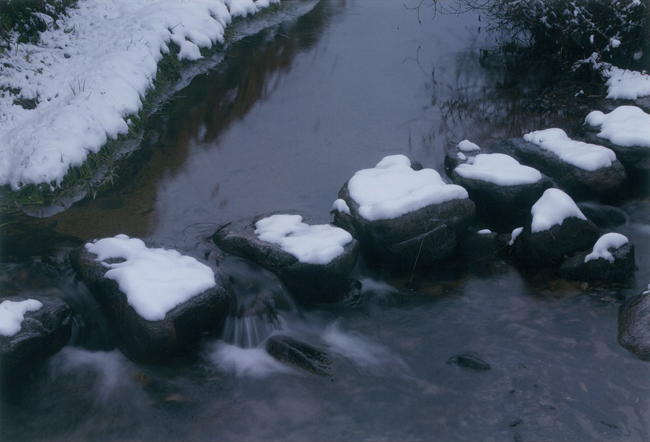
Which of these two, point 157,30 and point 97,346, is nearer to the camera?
point 97,346

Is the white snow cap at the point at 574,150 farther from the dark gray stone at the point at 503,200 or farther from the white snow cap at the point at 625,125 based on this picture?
the dark gray stone at the point at 503,200

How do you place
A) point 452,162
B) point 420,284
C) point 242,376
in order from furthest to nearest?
point 452,162 < point 420,284 < point 242,376

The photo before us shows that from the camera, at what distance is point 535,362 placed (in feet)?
16.0

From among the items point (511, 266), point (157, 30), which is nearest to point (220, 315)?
point (511, 266)

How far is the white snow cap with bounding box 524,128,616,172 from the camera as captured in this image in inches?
267

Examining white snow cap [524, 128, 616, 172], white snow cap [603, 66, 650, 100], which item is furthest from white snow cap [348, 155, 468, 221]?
white snow cap [603, 66, 650, 100]

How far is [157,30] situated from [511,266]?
6.62 m

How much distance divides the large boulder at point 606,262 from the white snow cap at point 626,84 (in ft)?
12.6

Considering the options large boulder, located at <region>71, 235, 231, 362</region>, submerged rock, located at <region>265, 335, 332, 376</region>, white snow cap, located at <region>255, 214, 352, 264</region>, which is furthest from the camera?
white snow cap, located at <region>255, 214, 352, 264</region>

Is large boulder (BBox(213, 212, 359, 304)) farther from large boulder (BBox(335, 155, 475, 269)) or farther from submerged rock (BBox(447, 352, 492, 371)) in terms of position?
submerged rock (BBox(447, 352, 492, 371))

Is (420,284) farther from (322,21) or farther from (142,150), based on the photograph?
(322,21)

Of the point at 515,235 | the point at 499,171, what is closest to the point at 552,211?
the point at 515,235

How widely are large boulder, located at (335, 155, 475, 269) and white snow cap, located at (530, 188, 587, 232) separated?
0.60 m

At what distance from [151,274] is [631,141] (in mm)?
5285
